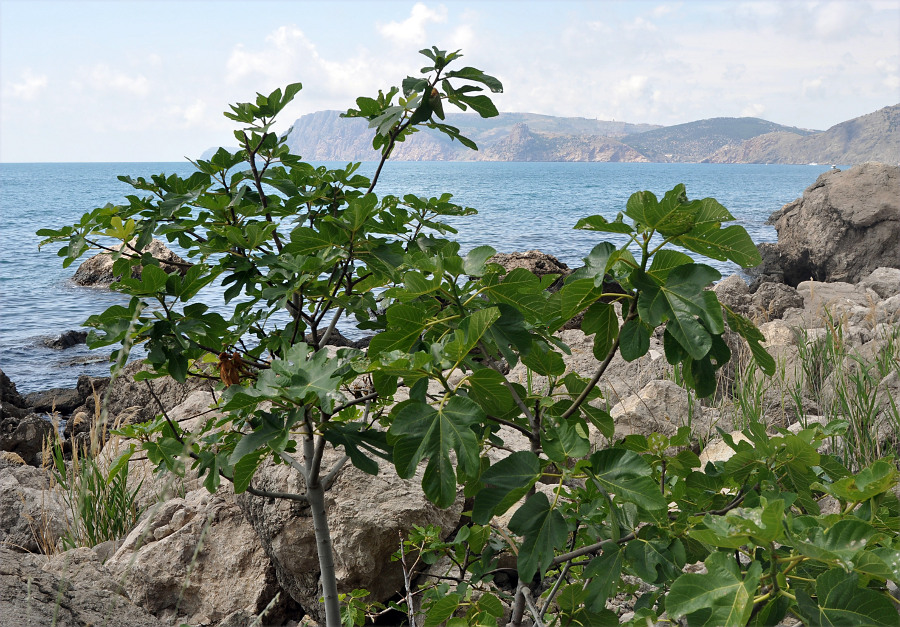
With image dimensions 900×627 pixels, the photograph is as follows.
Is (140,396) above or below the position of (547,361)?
below

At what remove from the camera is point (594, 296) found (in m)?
1.21

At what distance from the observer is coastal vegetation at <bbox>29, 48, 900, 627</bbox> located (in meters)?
1.01

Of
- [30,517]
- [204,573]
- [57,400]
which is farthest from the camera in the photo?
[57,400]

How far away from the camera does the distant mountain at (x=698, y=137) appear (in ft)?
503

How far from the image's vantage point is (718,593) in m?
0.91

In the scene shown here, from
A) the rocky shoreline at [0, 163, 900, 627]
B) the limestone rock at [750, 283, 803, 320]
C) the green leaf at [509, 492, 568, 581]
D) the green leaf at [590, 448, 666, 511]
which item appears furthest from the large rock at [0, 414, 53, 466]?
the limestone rock at [750, 283, 803, 320]

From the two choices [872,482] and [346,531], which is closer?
[872,482]

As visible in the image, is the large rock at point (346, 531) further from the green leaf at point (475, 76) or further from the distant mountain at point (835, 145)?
the distant mountain at point (835, 145)

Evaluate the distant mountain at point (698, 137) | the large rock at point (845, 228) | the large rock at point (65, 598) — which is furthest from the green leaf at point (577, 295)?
the distant mountain at point (698, 137)

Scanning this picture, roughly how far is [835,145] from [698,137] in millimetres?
32833

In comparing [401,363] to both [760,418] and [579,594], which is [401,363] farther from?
[760,418]

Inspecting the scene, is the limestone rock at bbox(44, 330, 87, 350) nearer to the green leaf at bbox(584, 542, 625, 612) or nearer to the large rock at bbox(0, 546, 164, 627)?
the large rock at bbox(0, 546, 164, 627)

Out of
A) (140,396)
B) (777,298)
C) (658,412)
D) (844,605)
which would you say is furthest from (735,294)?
(844,605)

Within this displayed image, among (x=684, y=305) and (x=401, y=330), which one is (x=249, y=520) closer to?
(x=401, y=330)
